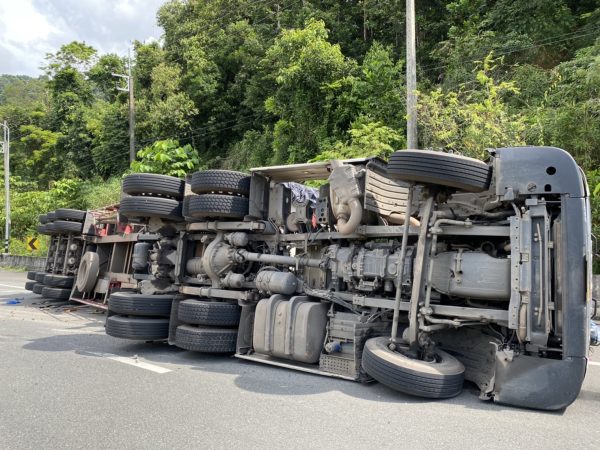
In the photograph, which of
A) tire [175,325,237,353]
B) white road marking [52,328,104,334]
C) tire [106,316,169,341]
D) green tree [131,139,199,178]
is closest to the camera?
tire [175,325,237,353]

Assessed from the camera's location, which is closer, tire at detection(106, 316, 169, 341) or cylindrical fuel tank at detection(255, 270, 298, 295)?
cylindrical fuel tank at detection(255, 270, 298, 295)

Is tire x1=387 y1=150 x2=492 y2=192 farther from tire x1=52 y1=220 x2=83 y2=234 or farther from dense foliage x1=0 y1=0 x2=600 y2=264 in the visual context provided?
tire x1=52 y1=220 x2=83 y2=234

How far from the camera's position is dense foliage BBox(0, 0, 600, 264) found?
12.3 meters

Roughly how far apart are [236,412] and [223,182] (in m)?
2.89

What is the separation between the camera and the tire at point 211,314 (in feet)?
18.0

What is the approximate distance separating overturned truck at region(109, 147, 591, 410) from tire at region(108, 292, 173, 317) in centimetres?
16

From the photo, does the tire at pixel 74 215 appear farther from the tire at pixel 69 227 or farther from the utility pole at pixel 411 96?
the utility pole at pixel 411 96

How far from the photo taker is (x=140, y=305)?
6000 mm

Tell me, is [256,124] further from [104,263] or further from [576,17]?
[104,263]

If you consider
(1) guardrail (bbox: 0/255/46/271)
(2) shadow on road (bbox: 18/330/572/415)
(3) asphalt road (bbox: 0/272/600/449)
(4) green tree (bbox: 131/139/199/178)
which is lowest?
(3) asphalt road (bbox: 0/272/600/449)

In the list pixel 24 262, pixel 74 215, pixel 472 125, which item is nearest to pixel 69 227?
pixel 74 215

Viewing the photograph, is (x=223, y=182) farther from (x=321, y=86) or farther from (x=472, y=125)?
(x=321, y=86)

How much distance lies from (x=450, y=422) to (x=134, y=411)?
2.32 metres

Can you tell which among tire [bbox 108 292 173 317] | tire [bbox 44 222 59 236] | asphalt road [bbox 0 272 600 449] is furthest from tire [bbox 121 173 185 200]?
tire [bbox 44 222 59 236]
